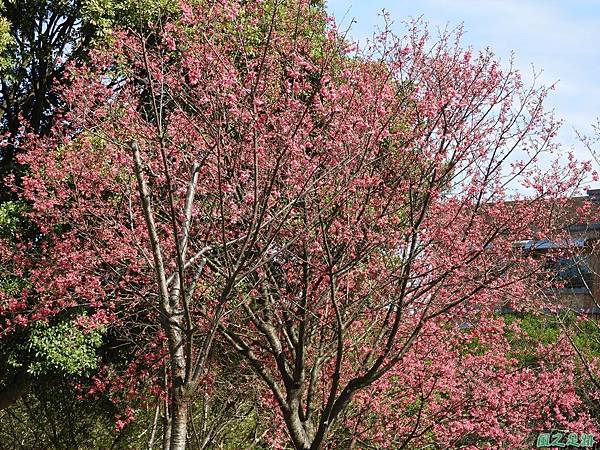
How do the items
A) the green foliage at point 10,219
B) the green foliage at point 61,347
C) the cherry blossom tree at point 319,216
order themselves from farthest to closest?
the green foliage at point 10,219, the green foliage at point 61,347, the cherry blossom tree at point 319,216

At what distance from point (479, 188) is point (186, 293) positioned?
408 cm

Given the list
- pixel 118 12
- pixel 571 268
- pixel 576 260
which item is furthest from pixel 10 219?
pixel 571 268

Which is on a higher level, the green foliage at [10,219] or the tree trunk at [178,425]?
the green foliage at [10,219]

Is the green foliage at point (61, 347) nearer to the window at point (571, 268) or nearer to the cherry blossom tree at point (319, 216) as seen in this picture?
the cherry blossom tree at point (319, 216)

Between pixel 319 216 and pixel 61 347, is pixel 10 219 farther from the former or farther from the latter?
pixel 319 216

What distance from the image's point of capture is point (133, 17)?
12.2 m

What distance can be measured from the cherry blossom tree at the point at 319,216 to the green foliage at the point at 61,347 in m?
0.27

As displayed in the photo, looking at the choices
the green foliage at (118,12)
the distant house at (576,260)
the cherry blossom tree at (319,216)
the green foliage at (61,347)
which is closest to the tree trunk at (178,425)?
the cherry blossom tree at (319,216)

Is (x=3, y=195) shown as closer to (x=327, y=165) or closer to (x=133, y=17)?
(x=133, y=17)

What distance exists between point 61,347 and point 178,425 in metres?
6.57

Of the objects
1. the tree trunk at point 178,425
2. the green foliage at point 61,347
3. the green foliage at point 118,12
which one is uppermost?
the green foliage at point 118,12

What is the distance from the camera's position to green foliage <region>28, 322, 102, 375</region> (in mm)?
10859

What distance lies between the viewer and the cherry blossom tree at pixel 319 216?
7.58m

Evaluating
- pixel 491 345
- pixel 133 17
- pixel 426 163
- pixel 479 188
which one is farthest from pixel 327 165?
pixel 133 17
